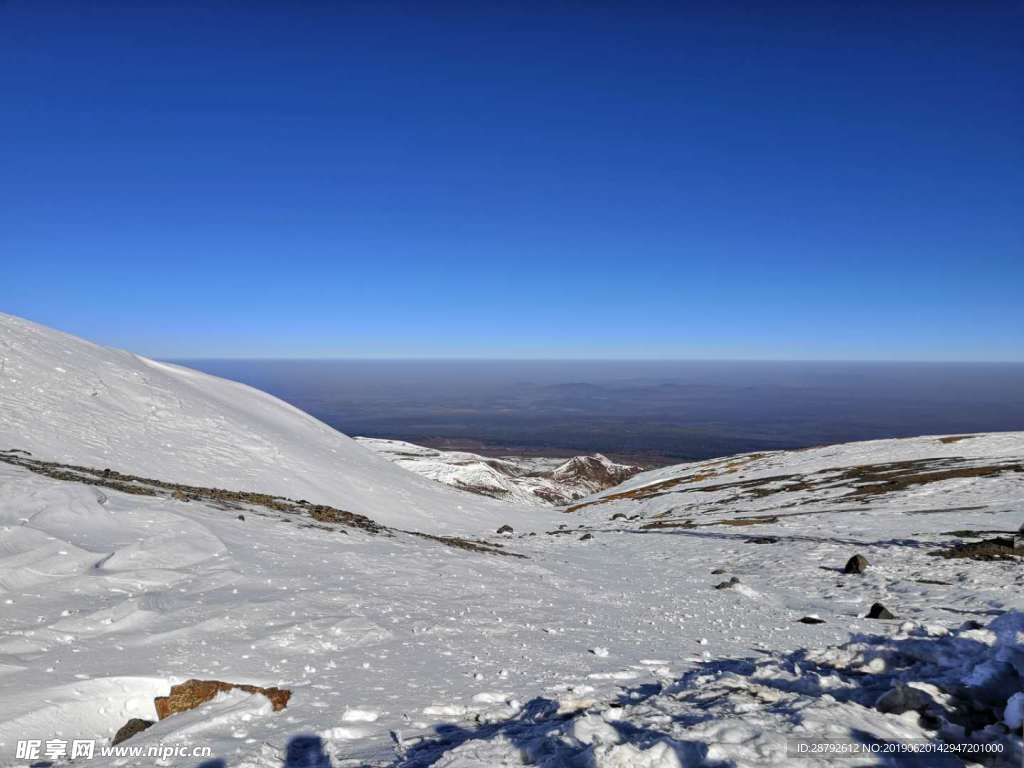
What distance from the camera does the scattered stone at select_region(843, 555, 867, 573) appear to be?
20083 mm

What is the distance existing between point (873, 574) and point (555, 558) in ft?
40.5

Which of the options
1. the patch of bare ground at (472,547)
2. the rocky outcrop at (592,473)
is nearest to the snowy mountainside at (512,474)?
the rocky outcrop at (592,473)

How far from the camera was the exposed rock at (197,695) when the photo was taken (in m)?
7.21

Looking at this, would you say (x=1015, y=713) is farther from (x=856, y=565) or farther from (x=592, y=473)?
(x=592, y=473)

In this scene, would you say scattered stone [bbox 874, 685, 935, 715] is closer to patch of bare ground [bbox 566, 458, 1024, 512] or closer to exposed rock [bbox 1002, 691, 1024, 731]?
exposed rock [bbox 1002, 691, 1024, 731]

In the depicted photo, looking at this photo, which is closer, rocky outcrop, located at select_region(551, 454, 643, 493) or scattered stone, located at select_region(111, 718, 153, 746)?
scattered stone, located at select_region(111, 718, 153, 746)

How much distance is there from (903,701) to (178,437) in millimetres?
36262

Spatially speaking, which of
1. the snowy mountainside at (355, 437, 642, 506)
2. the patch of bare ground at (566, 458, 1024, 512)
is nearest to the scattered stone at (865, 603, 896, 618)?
the patch of bare ground at (566, 458, 1024, 512)

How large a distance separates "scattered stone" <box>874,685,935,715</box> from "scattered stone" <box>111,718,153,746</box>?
900cm

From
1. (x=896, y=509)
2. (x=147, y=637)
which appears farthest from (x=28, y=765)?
(x=896, y=509)

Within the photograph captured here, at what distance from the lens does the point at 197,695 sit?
24.1ft

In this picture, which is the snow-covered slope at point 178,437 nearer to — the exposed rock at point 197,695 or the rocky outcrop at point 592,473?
the exposed rock at point 197,695

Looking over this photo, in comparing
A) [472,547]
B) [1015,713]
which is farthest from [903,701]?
[472,547]

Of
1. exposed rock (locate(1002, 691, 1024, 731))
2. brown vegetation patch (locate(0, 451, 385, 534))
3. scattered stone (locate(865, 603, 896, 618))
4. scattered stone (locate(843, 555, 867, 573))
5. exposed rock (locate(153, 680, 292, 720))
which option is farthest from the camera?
scattered stone (locate(843, 555, 867, 573))
